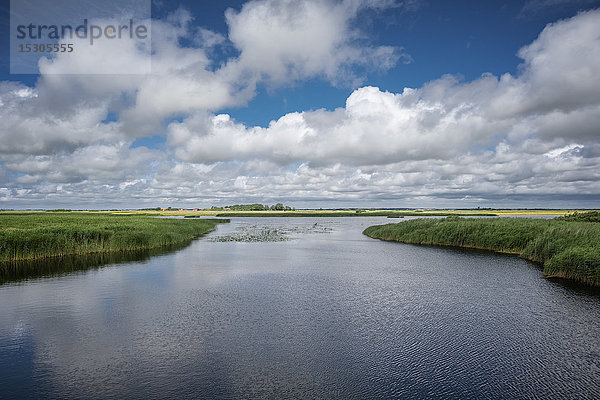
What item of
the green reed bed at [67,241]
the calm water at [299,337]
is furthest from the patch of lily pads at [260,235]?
the calm water at [299,337]

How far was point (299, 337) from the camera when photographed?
11.1 meters

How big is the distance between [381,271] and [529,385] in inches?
581

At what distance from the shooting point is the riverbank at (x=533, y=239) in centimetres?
1873

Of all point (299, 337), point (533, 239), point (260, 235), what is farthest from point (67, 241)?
point (533, 239)

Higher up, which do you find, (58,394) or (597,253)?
(597,253)

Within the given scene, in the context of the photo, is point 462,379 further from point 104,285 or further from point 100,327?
point 104,285

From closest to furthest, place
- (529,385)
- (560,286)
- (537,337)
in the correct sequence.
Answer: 1. (529,385)
2. (537,337)
3. (560,286)

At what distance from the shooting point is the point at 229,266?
25.1 m

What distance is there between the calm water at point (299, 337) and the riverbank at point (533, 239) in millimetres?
1890

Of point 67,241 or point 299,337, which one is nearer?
point 299,337

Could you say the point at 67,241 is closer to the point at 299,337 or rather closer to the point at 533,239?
the point at 299,337

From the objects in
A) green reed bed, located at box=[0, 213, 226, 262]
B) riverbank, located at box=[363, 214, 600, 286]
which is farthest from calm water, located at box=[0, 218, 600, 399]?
green reed bed, located at box=[0, 213, 226, 262]

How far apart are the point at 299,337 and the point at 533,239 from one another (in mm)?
26222

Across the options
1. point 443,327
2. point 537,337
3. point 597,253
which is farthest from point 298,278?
point 597,253
